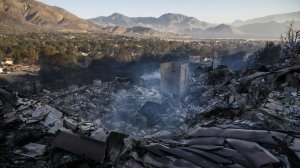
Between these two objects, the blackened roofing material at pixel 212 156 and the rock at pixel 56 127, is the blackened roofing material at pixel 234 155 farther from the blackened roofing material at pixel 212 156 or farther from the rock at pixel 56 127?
the rock at pixel 56 127

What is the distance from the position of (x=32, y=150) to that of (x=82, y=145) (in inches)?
32.5

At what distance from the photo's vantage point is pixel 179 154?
14.8 ft

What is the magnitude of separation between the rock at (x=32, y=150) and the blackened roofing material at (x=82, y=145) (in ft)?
0.92

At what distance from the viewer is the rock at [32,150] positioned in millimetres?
5102

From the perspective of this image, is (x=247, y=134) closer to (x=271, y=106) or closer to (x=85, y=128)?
(x=271, y=106)

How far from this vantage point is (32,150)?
5215 mm

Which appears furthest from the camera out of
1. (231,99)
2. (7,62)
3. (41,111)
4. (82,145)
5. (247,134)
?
(7,62)

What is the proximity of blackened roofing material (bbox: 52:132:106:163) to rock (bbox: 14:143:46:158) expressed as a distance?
0.28m

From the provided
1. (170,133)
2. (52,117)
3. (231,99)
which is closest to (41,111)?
(52,117)

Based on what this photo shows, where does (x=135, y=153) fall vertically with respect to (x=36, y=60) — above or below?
above

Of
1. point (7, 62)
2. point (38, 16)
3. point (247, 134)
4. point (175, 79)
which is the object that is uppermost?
point (38, 16)

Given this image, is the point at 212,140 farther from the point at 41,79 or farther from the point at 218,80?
the point at 41,79

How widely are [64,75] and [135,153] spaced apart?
22.2 m

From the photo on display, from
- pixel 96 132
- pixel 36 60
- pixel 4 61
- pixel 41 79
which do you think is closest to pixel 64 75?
pixel 41 79
